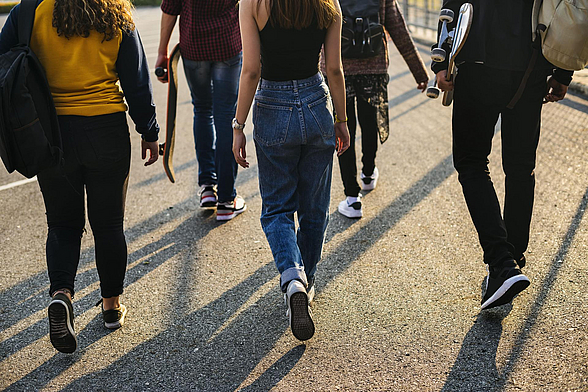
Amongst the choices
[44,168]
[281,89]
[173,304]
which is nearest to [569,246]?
[281,89]

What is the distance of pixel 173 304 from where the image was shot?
12.0 ft

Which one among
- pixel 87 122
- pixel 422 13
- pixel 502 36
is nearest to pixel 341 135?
pixel 502 36

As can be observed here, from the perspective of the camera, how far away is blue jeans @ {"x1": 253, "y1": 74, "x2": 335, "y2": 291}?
2996 millimetres

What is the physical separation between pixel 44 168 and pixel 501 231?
7.08ft

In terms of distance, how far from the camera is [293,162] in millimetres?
3117

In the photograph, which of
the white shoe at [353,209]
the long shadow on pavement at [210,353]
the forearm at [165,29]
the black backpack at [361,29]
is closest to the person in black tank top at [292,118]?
the long shadow on pavement at [210,353]

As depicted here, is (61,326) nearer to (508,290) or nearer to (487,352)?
(487,352)

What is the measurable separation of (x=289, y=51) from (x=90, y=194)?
1210 mm

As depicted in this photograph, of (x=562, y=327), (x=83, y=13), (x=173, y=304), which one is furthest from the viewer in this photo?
(x=173, y=304)

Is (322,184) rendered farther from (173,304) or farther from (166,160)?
(166,160)

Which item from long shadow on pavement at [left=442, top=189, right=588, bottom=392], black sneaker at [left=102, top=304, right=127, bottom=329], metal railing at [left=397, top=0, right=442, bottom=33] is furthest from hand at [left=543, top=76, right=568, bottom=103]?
metal railing at [left=397, top=0, right=442, bottom=33]

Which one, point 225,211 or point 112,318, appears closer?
point 112,318

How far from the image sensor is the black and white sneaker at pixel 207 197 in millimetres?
4988

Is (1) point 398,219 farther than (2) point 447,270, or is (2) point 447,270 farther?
(1) point 398,219
